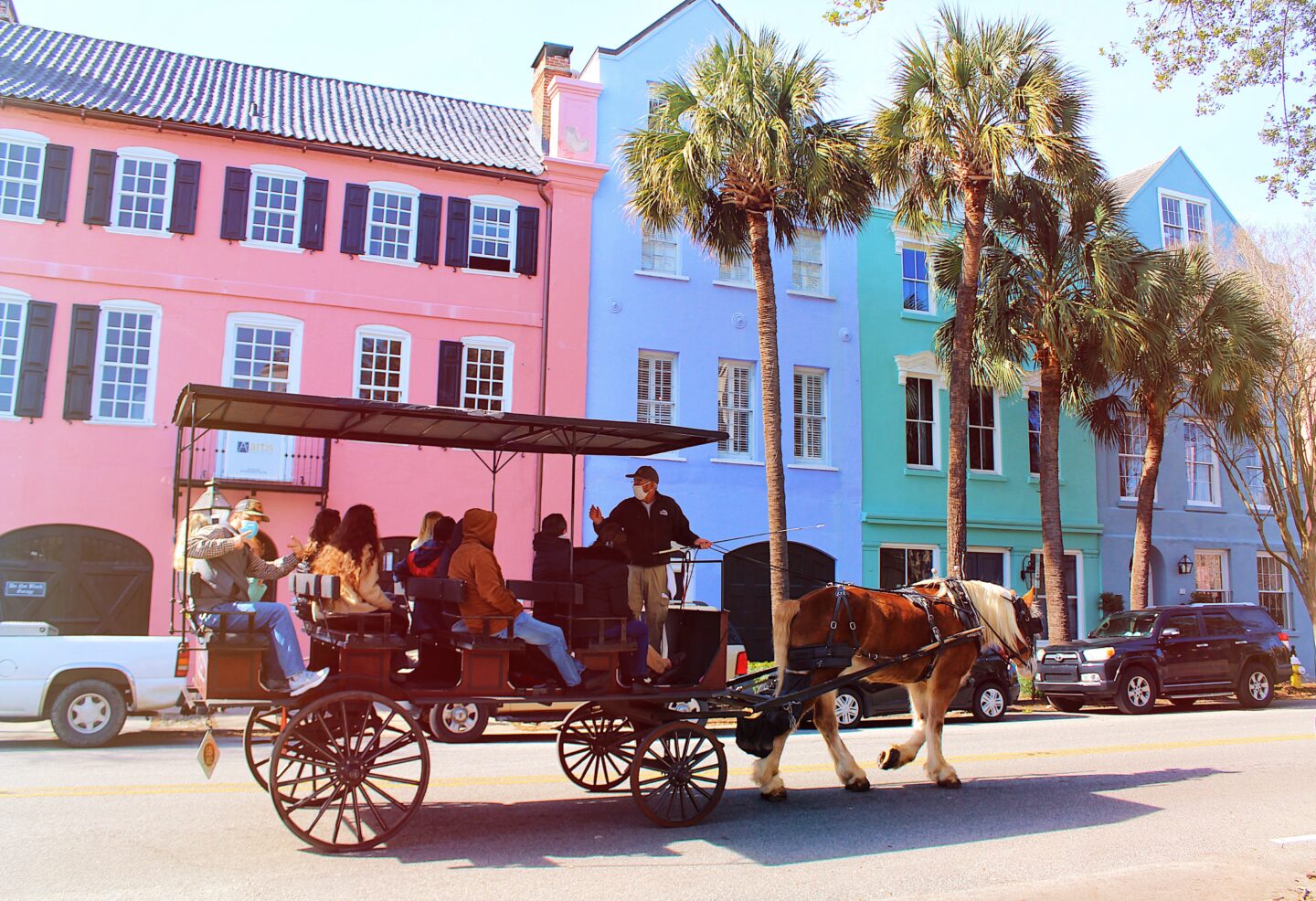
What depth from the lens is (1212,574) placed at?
2836 cm

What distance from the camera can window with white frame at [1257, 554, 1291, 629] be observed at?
2938cm

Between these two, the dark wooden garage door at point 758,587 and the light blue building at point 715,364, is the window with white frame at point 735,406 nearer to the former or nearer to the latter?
the light blue building at point 715,364

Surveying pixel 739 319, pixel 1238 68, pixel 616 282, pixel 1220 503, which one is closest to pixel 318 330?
pixel 616 282

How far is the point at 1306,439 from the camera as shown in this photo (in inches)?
915

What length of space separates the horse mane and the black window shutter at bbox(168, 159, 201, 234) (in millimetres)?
15174

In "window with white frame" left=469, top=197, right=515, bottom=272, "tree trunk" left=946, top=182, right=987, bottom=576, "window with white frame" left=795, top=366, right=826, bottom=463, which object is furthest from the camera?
"window with white frame" left=795, top=366, right=826, bottom=463

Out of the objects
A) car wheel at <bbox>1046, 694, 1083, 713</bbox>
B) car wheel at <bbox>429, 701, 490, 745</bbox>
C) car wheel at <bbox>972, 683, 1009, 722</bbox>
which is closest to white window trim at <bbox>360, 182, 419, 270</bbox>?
car wheel at <bbox>429, 701, 490, 745</bbox>

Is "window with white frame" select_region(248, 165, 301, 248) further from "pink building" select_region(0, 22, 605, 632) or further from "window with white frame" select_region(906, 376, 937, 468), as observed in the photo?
"window with white frame" select_region(906, 376, 937, 468)

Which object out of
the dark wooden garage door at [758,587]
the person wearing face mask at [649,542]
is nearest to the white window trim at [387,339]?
the dark wooden garage door at [758,587]

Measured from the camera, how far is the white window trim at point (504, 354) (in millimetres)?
20172

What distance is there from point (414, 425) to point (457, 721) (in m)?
3.83

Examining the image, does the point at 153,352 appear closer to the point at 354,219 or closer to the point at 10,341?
the point at 10,341

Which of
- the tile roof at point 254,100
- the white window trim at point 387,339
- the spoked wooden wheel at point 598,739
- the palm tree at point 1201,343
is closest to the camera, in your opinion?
the spoked wooden wheel at point 598,739

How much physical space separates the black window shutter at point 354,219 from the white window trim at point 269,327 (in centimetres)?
177
